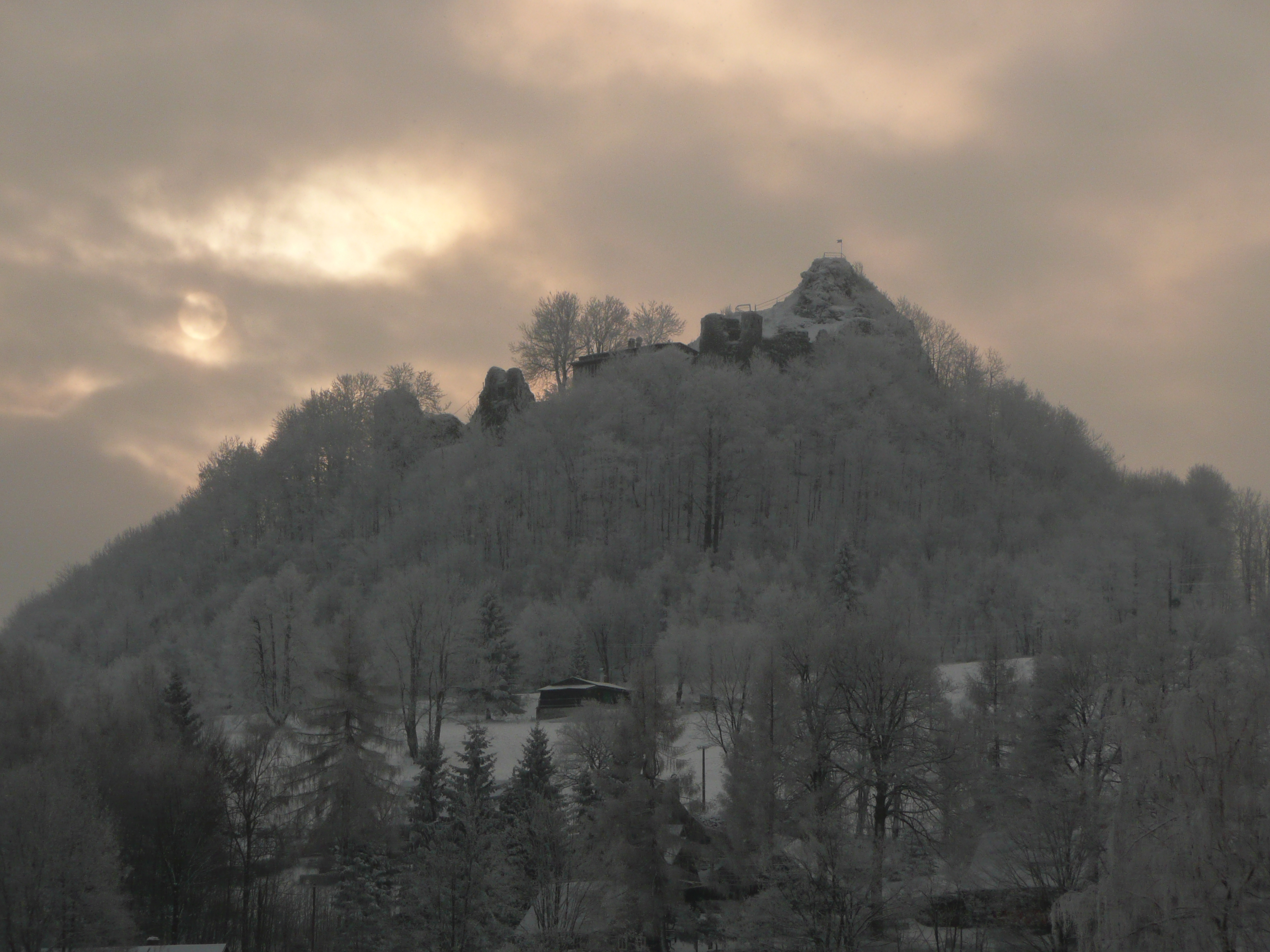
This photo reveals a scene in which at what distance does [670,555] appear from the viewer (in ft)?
240

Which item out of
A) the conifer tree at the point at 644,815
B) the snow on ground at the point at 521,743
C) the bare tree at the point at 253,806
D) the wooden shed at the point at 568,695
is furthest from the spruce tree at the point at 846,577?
the bare tree at the point at 253,806

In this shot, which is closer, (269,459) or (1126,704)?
(1126,704)

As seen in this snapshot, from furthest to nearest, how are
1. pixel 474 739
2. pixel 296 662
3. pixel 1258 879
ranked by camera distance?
pixel 296 662 < pixel 474 739 < pixel 1258 879

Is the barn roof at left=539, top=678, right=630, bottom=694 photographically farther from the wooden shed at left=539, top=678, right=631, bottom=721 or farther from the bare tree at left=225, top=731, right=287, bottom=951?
the bare tree at left=225, top=731, right=287, bottom=951

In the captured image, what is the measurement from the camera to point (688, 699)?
5334cm

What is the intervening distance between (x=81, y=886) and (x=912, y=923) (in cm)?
2043

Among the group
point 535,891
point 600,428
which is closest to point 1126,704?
point 535,891

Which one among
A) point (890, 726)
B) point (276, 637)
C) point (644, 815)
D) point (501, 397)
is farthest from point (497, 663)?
point (501, 397)

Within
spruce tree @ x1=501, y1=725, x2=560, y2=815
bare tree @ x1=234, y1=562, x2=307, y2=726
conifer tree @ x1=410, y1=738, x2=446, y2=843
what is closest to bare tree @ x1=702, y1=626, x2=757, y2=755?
spruce tree @ x1=501, y1=725, x2=560, y2=815

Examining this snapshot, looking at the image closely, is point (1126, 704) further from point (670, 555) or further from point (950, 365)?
point (950, 365)

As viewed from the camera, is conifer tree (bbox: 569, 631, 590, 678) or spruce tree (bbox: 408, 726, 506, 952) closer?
spruce tree (bbox: 408, 726, 506, 952)

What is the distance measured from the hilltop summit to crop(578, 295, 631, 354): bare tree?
11712 millimetres

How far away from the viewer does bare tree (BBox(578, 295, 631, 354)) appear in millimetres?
101250

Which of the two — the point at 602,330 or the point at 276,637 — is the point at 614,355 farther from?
the point at 276,637
